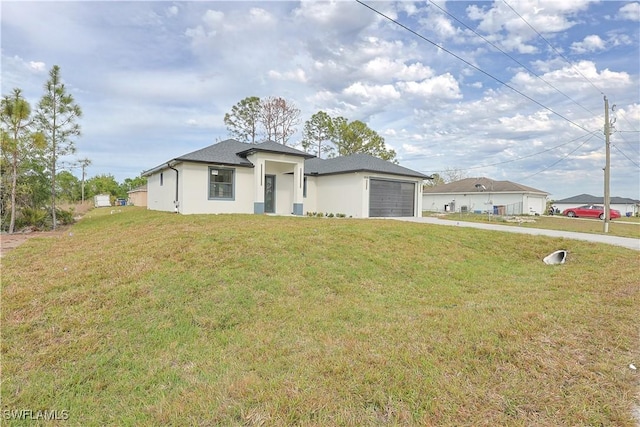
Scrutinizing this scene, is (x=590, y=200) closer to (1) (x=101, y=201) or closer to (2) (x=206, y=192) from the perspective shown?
(2) (x=206, y=192)

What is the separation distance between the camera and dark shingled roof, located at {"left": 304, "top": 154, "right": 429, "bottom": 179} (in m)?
17.3

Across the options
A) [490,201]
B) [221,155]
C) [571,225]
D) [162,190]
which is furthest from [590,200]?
[162,190]

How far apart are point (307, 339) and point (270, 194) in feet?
47.1

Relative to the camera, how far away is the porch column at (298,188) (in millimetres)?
16745

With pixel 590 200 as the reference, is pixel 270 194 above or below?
below

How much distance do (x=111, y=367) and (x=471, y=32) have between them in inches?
373

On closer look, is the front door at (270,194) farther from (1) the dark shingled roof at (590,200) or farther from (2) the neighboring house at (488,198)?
(1) the dark shingled roof at (590,200)

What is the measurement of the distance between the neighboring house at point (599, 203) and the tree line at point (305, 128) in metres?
31.3

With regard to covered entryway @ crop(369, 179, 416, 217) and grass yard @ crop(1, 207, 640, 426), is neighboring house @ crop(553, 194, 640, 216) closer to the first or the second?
covered entryway @ crop(369, 179, 416, 217)

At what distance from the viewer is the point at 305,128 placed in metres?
32.8

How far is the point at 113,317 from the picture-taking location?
159 inches

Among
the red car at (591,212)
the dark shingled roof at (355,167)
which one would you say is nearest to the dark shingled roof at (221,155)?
the dark shingled roof at (355,167)

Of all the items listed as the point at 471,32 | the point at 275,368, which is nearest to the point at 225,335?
the point at 275,368

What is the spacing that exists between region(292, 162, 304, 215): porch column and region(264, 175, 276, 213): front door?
4.14 feet
